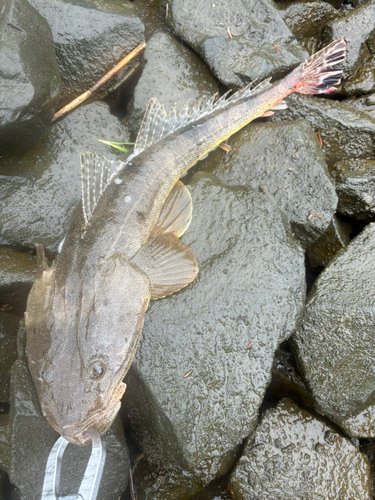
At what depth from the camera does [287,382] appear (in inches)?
171

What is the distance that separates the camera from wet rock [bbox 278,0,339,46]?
5.88 meters

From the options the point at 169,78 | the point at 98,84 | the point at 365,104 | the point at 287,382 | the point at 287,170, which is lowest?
the point at 287,382

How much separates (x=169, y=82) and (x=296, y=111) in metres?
1.85

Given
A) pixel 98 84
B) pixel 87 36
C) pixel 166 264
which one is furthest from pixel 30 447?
→ pixel 87 36

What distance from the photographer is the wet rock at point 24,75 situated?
3551 mm

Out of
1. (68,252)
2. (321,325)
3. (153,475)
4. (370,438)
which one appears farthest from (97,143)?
(370,438)

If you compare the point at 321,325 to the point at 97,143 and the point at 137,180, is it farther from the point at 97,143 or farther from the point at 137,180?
the point at 97,143

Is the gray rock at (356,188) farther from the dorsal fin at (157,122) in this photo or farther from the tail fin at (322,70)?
the dorsal fin at (157,122)

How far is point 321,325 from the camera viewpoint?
4016 millimetres

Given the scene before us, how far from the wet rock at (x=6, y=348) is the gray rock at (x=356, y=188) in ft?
14.3

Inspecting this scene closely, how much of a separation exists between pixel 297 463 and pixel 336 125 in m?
4.32

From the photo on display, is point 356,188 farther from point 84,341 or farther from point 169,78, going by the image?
point 84,341

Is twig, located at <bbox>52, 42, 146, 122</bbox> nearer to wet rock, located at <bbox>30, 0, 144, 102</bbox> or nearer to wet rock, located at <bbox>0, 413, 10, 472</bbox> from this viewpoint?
wet rock, located at <bbox>30, 0, 144, 102</bbox>

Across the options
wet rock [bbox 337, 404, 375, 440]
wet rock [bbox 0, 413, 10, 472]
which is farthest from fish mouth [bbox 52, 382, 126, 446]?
wet rock [bbox 337, 404, 375, 440]
